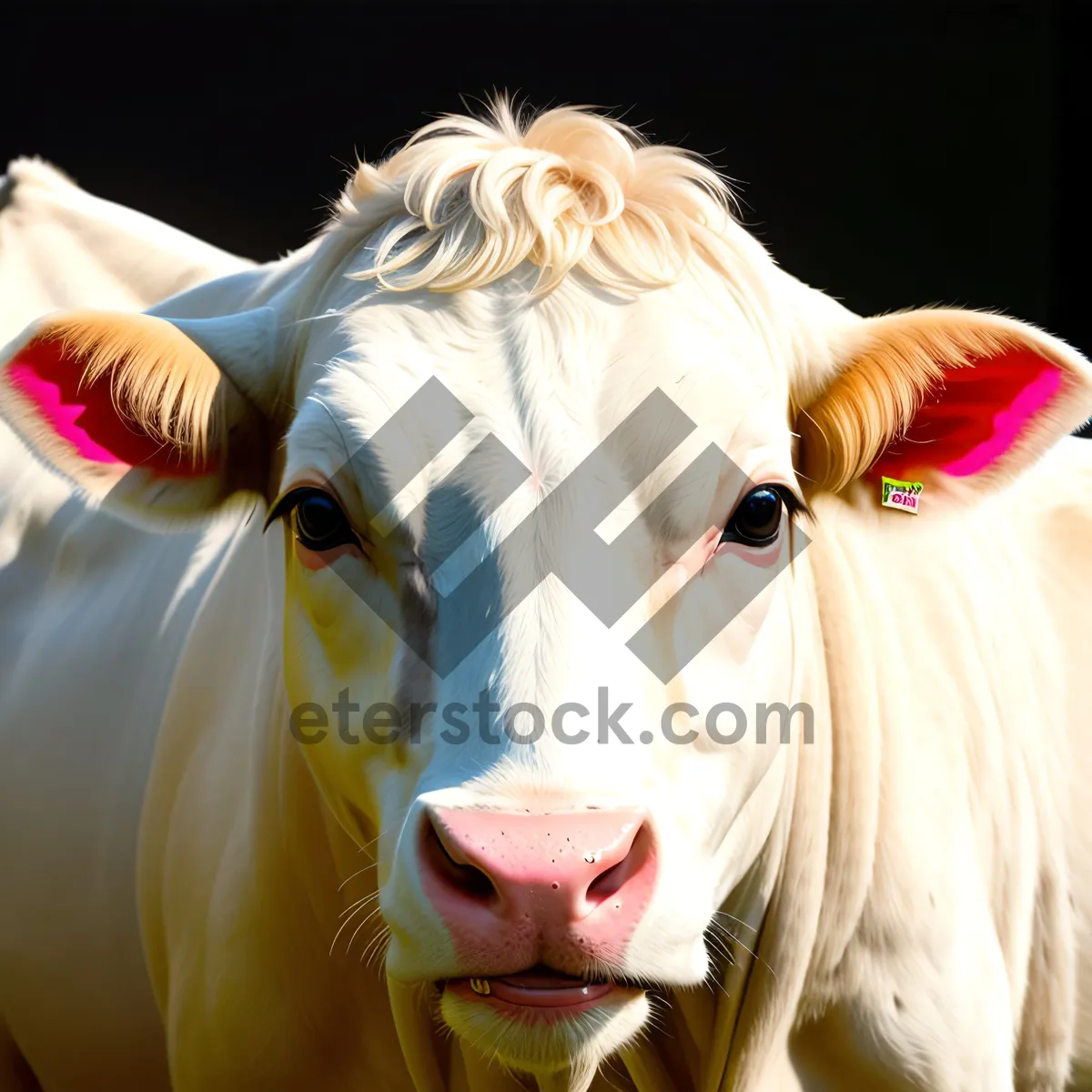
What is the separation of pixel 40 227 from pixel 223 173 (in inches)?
98.7

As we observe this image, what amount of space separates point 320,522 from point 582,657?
0.44m

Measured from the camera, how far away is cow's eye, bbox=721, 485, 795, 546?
1.58 m

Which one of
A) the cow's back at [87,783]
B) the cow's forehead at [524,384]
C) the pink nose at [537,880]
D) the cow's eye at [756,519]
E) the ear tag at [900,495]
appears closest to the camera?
the pink nose at [537,880]

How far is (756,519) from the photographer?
1.60 meters

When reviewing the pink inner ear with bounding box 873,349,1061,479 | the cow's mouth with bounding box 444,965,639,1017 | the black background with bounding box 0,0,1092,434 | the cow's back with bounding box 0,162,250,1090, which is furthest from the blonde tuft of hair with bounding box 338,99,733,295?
the black background with bounding box 0,0,1092,434

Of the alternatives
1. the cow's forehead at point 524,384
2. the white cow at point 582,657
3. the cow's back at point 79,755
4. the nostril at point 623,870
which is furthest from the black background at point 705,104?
the nostril at point 623,870

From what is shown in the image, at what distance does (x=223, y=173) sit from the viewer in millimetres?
5801

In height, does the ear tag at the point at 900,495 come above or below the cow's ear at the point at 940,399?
below

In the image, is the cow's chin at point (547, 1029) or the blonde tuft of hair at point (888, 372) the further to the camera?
the blonde tuft of hair at point (888, 372)

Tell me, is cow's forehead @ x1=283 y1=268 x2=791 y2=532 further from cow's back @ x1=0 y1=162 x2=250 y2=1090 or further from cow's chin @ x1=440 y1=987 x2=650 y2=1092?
cow's back @ x1=0 y1=162 x2=250 y2=1090

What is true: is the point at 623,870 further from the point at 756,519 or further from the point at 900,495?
the point at 900,495

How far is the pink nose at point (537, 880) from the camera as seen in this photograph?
1199 mm

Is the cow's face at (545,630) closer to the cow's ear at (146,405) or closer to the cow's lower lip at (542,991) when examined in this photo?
the cow's lower lip at (542,991)

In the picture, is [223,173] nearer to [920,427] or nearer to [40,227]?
[40,227]
